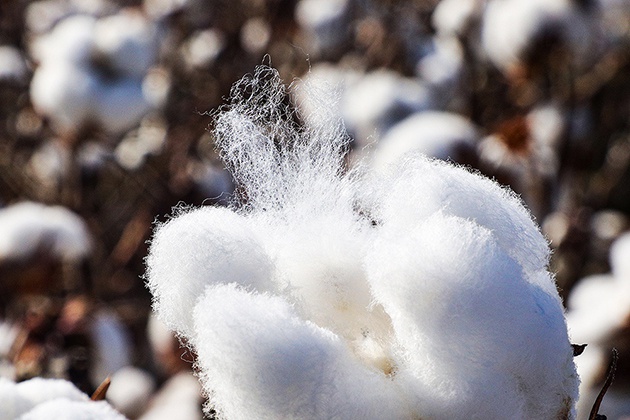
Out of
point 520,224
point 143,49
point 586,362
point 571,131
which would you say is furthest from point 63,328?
point 571,131

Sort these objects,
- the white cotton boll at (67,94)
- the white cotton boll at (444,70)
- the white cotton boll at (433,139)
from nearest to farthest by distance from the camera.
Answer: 1. the white cotton boll at (433,139)
2. the white cotton boll at (67,94)
3. the white cotton boll at (444,70)

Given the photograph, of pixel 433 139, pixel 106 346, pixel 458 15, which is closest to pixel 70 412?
pixel 106 346

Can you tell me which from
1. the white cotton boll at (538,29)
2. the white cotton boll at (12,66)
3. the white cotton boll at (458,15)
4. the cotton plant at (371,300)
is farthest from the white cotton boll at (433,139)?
the white cotton boll at (12,66)

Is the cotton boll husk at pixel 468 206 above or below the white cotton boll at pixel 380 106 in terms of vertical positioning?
below

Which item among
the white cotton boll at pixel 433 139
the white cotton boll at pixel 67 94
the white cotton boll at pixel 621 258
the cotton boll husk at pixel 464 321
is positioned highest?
the white cotton boll at pixel 67 94

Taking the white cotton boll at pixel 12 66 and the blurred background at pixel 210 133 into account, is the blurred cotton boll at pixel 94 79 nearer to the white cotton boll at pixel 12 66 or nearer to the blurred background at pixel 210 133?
the blurred background at pixel 210 133

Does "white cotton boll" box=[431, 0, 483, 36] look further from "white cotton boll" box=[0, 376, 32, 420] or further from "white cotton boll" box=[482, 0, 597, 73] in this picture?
"white cotton boll" box=[0, 376, 32, 420]

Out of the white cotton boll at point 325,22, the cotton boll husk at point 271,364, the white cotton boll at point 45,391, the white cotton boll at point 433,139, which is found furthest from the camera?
the white cotton boll at point 325,22

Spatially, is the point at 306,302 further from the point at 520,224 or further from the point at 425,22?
the point at 425,22

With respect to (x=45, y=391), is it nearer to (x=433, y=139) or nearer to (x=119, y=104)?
(x=433, y=139)
